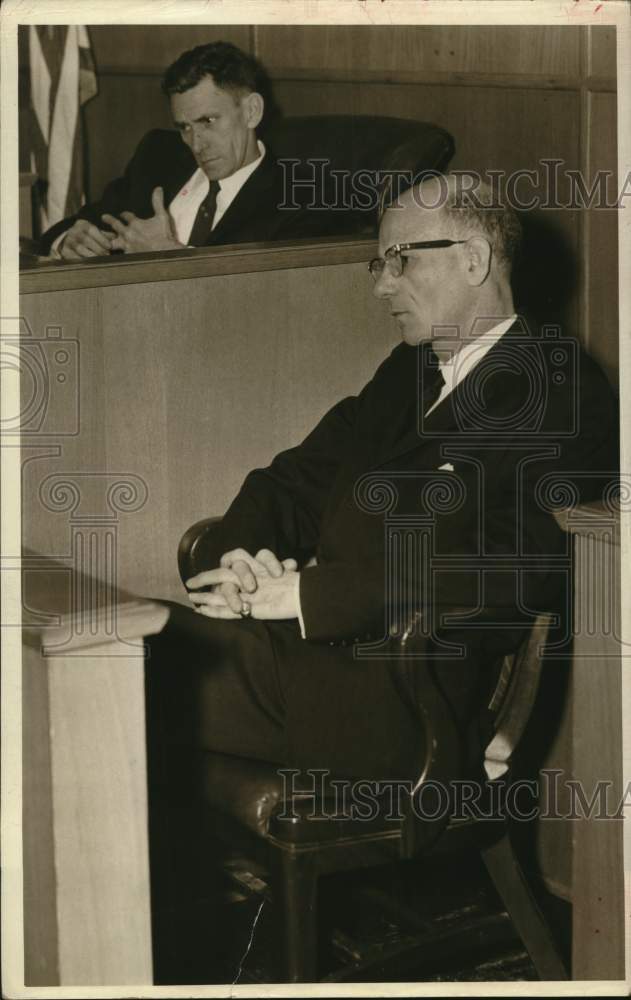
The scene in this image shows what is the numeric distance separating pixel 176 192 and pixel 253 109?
1.05 ft

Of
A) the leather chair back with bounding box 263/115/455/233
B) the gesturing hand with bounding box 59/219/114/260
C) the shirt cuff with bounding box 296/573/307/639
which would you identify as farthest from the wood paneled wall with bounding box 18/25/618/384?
the shirt cuff with bounding box 296/573/307/639

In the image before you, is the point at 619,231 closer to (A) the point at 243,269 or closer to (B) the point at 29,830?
(A) the point at 243,269

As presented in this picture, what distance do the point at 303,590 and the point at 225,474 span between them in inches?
19.6

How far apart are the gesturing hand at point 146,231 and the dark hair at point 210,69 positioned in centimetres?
27

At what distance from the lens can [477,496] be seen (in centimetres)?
213

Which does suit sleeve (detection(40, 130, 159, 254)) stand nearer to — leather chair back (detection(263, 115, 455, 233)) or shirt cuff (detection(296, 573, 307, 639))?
leather chair back (detection(263, 115, 455, 233))

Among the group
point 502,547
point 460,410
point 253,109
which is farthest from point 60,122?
point 502,547

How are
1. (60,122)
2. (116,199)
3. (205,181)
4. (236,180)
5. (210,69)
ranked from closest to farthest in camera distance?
(210,69) < (236,180) < (205,181) < (116,199) < (60,122)

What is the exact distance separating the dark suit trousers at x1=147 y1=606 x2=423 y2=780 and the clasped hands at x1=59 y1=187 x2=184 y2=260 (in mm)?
1132

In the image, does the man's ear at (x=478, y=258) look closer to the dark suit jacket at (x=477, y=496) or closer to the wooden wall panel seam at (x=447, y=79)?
the dark suit jacket at (x=477, y=496)

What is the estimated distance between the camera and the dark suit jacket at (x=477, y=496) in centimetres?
209

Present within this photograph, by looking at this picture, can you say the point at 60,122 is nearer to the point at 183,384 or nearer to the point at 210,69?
the point at 210,69

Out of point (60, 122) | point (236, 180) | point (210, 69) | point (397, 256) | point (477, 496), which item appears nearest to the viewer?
point (477, 496)

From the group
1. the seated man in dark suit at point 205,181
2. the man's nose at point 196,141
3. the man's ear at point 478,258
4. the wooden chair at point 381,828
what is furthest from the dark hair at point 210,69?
the wooden chair at point 381,828
